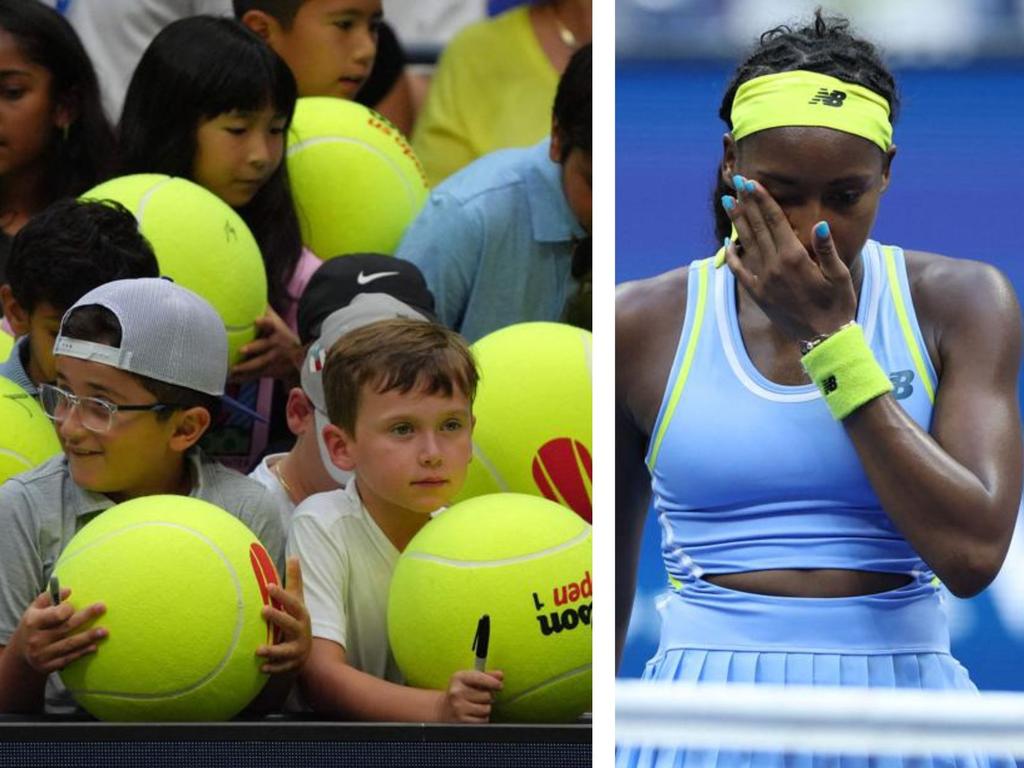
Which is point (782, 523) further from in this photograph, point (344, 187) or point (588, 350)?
point (344, 187)

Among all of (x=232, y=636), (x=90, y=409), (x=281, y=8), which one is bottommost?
(x=232, y=636)

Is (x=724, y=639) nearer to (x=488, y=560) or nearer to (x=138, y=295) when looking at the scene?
(x=488, y=560)

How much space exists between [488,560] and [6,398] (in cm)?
95

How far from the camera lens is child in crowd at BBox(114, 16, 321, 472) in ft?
11.9

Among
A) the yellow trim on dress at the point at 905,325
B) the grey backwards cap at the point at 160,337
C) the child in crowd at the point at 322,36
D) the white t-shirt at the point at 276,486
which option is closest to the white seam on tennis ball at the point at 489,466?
the white t-shirt at the point at 276,486

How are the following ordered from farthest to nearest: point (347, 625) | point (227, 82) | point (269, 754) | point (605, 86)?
point (227, 82) < point (347, 625) < point (269, 754) < point (605, 86)

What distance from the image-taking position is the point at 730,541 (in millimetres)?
2713

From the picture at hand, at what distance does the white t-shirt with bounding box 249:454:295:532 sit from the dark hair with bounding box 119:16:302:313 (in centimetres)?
41

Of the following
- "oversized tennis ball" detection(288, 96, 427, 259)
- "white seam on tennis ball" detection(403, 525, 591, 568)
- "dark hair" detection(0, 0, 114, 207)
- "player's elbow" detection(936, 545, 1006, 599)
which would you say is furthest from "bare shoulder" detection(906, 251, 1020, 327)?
"dark hair" detection(0, 0, 114, 207)

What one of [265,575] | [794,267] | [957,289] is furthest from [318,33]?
[957,289]

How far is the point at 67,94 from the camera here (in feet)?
12.5

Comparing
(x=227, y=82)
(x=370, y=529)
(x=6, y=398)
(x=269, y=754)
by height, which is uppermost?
(x=227, y=82)

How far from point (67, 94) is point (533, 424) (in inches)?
49.2

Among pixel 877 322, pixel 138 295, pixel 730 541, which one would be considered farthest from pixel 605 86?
pixel 138 295
